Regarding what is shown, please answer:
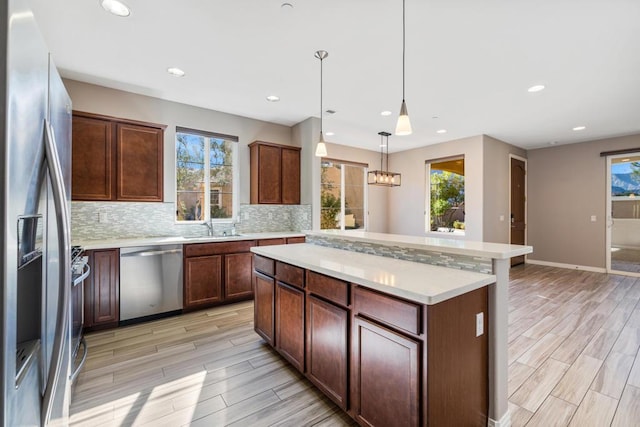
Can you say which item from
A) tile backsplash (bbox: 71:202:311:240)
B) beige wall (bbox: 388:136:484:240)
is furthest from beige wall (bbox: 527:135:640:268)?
tile backsplash (bbox: 71:202:311:240)

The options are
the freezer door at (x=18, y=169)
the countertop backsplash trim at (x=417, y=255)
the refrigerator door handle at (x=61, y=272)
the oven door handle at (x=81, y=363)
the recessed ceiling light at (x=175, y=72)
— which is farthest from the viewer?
the recessed ceiling light at (x=175, y=72)

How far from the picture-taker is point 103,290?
118 inches

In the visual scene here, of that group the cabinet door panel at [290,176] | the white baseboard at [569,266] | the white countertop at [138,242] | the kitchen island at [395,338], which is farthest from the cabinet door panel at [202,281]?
the white baseboard at [569,266]

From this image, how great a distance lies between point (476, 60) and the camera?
284 centimetres

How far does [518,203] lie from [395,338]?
22.0 ft

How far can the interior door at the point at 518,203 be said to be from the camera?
21.0 ft

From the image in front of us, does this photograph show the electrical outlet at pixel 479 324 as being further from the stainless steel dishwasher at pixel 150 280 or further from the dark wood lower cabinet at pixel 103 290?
the dark wood lower cabinet at pixel 103 290

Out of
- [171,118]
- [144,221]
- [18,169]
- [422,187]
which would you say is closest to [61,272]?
[18,169]

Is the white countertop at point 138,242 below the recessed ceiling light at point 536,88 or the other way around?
Result: below

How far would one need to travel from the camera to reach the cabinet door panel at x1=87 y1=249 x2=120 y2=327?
9.68ft

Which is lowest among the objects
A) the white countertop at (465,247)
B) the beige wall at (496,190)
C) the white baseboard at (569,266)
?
the white baseboard at (569,266)

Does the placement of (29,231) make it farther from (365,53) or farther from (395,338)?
(365,53)

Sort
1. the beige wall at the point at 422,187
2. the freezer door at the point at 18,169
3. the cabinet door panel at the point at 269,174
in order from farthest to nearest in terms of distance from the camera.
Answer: the beige wall at the point at 422,187 < the cabinet door panel at the point at 269,174 < the freezer door at the point at 18,169

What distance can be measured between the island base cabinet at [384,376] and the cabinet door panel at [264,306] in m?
1.06
